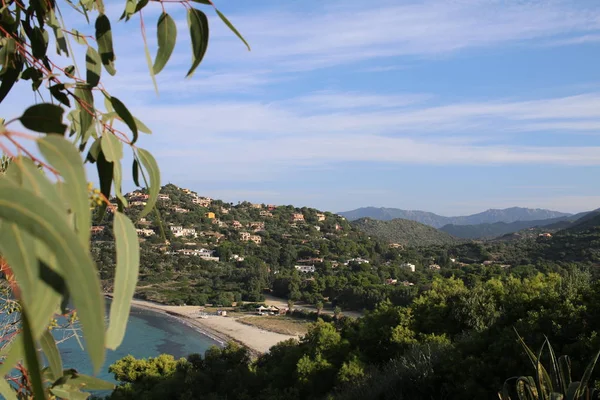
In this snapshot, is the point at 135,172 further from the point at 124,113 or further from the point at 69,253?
the point at 69,253

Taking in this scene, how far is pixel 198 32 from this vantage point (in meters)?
0.82

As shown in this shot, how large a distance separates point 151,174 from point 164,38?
9.3 inches

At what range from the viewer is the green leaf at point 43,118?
55 centimetres

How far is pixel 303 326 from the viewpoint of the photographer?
20766 millimetres

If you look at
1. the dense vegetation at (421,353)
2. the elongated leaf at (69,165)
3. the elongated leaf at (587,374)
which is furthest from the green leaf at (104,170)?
the dense vegetation at (421,353)

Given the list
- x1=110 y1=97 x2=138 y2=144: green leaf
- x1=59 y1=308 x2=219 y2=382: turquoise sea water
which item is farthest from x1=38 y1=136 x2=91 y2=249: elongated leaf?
x1=59 y1=308 x2=219 y2=382: turquoise sea water

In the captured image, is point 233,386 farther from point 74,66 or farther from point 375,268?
point 375,268

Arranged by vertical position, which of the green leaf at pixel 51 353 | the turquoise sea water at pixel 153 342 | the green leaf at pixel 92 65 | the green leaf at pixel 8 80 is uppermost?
the green leaf at pixel 92 65

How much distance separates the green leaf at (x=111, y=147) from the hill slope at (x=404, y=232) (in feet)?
170

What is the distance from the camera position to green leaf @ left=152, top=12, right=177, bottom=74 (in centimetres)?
86

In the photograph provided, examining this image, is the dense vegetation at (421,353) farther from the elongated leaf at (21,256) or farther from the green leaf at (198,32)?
the elongated leaf at (21,256)

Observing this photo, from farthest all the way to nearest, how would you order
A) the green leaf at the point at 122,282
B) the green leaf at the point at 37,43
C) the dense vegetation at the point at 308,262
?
the dense vegetation at the point at 308,262 < the green leaf at the point at 37,43 < the green leaf at the point at 122,282

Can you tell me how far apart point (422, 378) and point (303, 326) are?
16.3 m

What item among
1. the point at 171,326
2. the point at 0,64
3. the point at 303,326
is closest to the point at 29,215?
the point at 0,64
